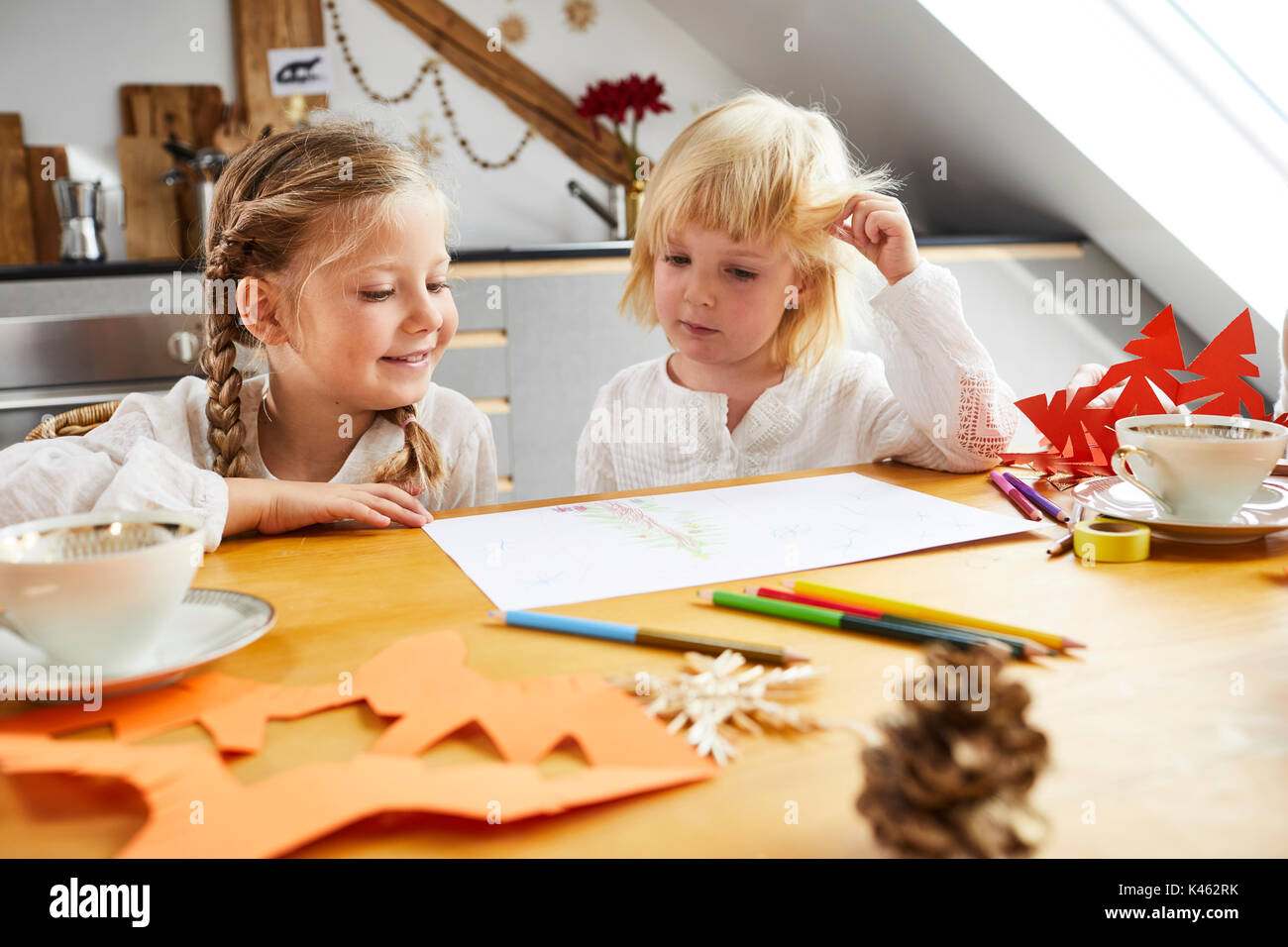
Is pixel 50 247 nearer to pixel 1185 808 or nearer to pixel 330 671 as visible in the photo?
pixel 330 671

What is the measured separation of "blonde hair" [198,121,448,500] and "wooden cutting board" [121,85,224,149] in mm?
1735

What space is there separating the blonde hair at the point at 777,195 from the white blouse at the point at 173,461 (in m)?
0.39

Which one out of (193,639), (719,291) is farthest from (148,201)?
(193,639)

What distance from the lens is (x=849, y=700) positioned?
46 cm

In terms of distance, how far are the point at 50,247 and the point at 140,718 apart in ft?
8.32

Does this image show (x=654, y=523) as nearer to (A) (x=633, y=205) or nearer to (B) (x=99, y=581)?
(B) (x=99, y=581)

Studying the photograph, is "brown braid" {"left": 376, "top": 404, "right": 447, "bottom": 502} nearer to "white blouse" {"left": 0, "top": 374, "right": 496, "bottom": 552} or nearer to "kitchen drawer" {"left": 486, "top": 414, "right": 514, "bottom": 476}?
"white blouse" {"left": 0, "top": 374, "right": 496, "bottom": 552}

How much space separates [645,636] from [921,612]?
16 cm

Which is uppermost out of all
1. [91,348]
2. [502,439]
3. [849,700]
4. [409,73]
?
[409,73]

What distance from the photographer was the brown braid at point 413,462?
1077 millimetres

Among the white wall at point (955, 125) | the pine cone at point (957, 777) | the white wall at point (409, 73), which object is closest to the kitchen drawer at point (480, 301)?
the white wall at point (409, 73)

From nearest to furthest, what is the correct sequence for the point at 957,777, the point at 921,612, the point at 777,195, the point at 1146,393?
the point at 957,777, the point at 921,612, the point at 1146,393, the point at 777,195

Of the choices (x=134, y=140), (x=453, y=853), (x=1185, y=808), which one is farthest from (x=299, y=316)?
(x=134, y=140)

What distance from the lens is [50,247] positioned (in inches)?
98.6
